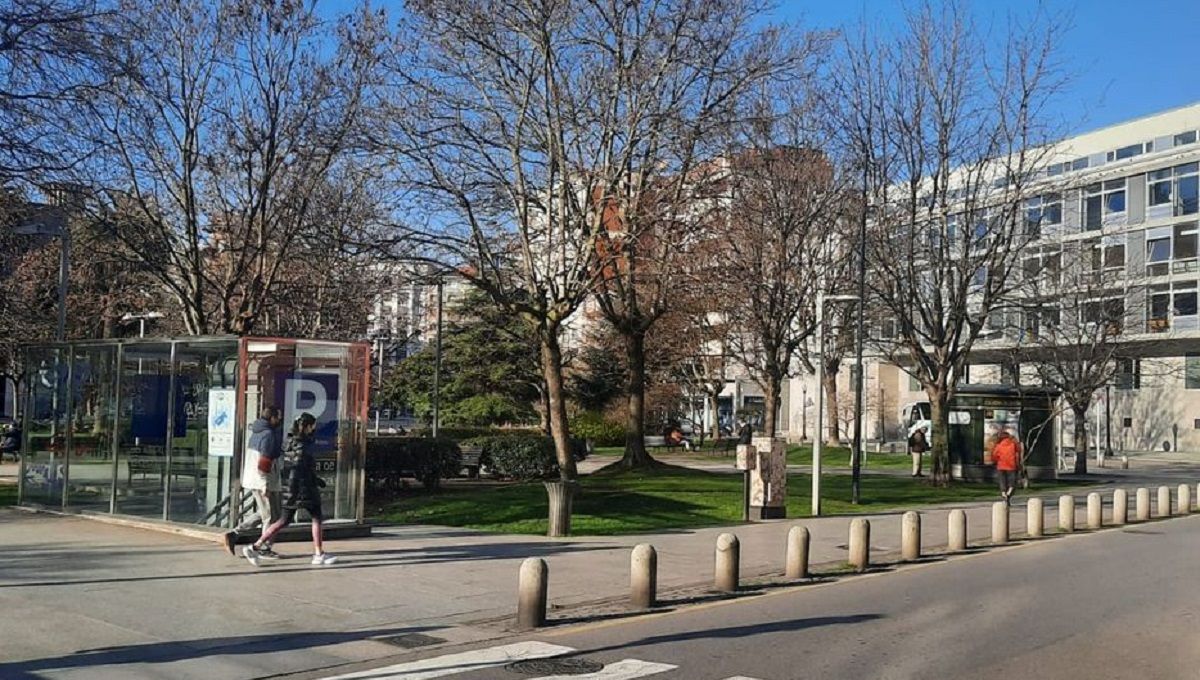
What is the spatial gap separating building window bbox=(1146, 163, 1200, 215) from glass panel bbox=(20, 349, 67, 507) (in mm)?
56496

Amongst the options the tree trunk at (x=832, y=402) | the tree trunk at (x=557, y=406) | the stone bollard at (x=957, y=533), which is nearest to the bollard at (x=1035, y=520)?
the stone bollard at (x=957, y=533)

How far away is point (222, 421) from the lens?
15.8m

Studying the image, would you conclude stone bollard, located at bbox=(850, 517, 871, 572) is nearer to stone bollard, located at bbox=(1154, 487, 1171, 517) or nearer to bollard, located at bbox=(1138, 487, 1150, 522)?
bollard, located at bbox=(1138, 487, 1150, 522)

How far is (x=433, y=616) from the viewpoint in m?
11.1

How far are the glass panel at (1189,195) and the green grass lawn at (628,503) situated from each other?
37145 millimetres

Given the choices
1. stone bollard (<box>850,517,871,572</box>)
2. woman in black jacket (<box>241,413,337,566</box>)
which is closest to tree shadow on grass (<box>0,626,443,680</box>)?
woman in black jacket (<box>241,413,337,566</box>)

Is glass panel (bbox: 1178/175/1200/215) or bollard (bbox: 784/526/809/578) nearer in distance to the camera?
bollard (bbox: 784/526/809/578)

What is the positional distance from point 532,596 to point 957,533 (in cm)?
947

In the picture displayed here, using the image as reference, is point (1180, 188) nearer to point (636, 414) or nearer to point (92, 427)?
point (636, 414)

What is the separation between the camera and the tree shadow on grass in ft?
27.9

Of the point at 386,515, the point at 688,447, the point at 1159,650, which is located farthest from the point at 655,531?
→ the point at 688,447

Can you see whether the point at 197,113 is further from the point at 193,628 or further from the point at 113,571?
the point at 193,628

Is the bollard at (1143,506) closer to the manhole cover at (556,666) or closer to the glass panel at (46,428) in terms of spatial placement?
the manhole cover at (556,666)

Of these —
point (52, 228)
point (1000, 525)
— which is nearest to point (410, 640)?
point (1000, 525)
